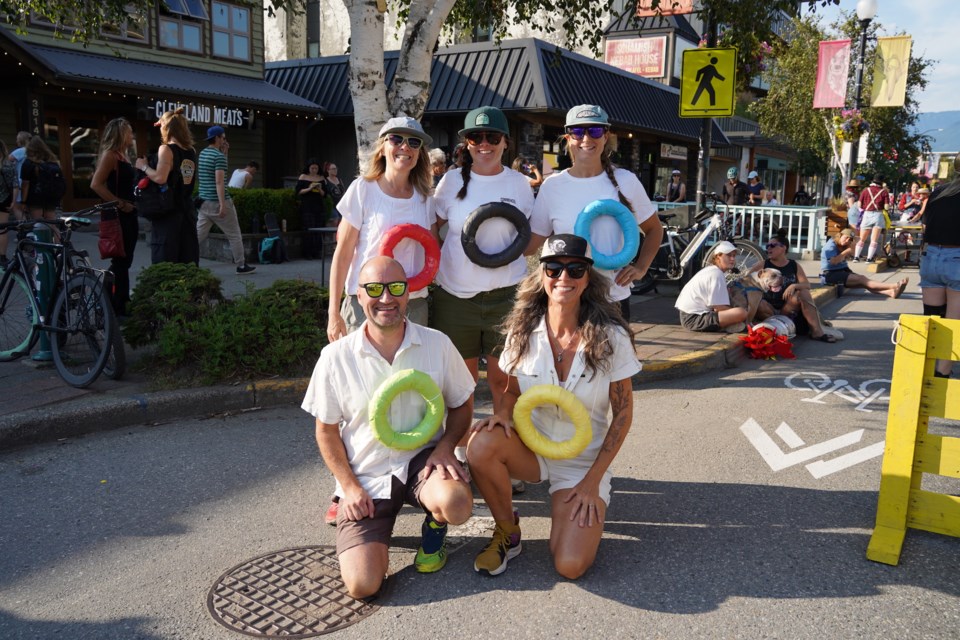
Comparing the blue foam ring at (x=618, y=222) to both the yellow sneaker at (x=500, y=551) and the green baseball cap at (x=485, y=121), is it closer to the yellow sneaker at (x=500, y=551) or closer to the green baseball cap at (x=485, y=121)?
the green baseball cap at (x=485, y=121)

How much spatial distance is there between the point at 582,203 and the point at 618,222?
223mm

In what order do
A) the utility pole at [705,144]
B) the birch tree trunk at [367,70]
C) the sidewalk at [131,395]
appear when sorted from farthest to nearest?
the utility pole at [705,144], the birch tree trunk at [367,70], the sidewalk at [131,395]

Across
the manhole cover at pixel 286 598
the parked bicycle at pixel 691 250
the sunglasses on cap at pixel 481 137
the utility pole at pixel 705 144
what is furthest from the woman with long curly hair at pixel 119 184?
the parked bicycle at pixel 691 250

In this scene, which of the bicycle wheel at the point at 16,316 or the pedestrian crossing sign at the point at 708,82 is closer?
the bicycle wheel at the point at 16,316

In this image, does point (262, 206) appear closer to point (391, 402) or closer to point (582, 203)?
point (582, 203)

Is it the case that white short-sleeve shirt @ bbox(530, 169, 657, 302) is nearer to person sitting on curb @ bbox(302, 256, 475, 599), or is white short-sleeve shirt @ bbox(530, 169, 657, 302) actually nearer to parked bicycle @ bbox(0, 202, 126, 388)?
person sitting on curb @ bbox(302, 256, 475, 599)

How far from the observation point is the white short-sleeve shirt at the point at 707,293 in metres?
8.34

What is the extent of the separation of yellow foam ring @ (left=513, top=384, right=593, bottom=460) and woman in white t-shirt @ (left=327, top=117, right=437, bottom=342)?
1.00m

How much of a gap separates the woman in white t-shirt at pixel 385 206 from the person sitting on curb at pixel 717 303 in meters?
4.93

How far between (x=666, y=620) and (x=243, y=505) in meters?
2.25

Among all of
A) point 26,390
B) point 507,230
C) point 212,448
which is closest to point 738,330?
point 507,230

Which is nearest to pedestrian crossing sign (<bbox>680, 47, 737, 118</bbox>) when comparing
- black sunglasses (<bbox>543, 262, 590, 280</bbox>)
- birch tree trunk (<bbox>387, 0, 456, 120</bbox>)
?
birch tree trunk (<bbox>387, 0, 456, 120</bbox>)

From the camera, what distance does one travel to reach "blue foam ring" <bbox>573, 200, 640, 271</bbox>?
13.4 feet

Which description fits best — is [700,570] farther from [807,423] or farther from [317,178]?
[317,178]
